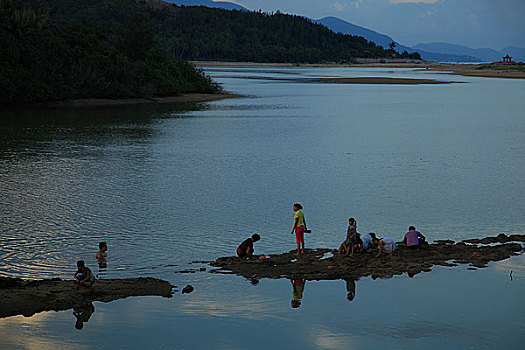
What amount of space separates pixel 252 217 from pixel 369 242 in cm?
625

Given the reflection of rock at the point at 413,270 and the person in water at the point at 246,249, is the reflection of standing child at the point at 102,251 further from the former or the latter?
the reflection of rock at the point at 413,270

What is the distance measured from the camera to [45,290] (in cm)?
1556

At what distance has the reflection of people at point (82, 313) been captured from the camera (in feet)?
47.6

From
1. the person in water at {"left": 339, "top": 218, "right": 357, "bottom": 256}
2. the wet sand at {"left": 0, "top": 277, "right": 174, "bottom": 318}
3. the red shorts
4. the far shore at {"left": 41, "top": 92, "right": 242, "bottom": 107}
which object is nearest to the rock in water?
the wet sand at {"left": 0, "top": 277, "right": 174, "bottom": 318}

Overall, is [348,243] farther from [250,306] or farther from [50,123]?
[50,123]

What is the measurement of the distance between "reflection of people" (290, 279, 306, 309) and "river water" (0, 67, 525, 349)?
0.60 feet

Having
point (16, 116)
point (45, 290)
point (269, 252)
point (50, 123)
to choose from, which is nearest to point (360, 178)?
point (269, 252)

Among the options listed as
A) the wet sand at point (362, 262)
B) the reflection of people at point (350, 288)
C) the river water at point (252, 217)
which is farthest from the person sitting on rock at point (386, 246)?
the reflection of people at point (350, 288)

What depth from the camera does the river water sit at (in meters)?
14.3

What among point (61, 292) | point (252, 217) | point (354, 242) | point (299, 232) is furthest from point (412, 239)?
point (61, 292)

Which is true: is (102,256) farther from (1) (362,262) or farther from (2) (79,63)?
(2) (79,63)

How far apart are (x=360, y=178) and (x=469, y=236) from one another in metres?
11.0

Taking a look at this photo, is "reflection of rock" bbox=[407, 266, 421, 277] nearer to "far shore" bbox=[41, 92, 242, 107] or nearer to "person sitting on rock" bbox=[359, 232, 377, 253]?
"person sitting on rock" bbox=[359, 232, 377, 253]

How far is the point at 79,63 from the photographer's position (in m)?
80.4
